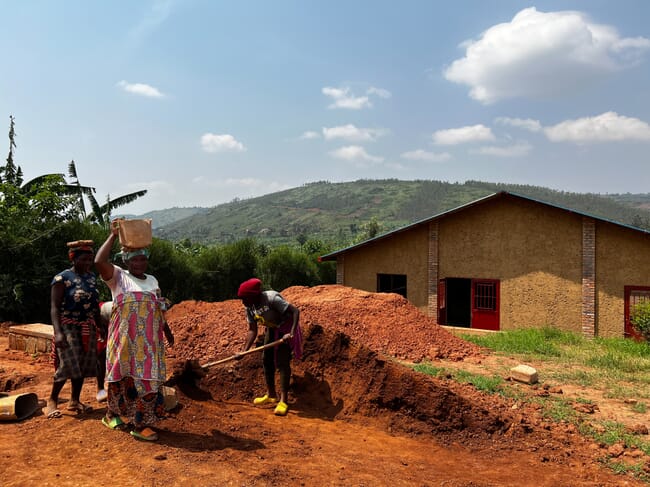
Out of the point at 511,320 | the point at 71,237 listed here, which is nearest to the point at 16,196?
the point at 71,237

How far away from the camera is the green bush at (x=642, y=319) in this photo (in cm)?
1117

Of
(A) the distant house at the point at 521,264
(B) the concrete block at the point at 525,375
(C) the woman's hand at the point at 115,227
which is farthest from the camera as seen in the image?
(A) the distant house at the point at 521,264

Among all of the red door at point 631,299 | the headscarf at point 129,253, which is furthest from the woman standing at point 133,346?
the red door at point 631,299

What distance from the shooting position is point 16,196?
489 inches

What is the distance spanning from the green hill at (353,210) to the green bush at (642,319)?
10307 centimetres

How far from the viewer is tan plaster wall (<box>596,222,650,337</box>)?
12.6 meters

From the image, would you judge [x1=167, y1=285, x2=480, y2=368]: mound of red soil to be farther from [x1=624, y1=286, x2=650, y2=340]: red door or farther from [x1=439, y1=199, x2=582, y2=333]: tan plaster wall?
[x1=624, y1=286, x2=650, y2=340]: red door

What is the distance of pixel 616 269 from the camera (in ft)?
42.3

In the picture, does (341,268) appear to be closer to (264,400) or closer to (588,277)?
(588,277)

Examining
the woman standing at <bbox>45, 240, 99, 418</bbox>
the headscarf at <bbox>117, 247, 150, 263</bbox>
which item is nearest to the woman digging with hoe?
the headscarf at <bbox>117, 247, 150, 263</bbox>

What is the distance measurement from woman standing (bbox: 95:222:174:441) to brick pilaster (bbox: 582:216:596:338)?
12775mm

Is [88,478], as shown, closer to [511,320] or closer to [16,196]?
[16,196]

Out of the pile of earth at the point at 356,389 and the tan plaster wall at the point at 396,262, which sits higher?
the tan plaster wall at the point at 396,262

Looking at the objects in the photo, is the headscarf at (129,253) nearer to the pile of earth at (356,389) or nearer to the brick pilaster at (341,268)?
the pile of earth at (356,389)
